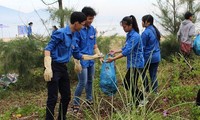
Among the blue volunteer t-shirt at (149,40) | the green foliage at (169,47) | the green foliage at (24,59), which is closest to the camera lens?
the blue volunteer t-shirt at (149,40)

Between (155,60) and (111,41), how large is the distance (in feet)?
8.06

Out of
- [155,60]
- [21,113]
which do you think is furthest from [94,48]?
[21,113]

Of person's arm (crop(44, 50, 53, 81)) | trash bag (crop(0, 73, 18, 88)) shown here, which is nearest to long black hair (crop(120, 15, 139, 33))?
person's arm (crop(44, 50, 53, 81))

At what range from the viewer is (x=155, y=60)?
16.7 feet

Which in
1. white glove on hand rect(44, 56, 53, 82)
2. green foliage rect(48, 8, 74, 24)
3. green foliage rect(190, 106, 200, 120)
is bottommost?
green foliage rect(190, 106, 200, 120)

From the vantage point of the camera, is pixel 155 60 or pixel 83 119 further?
pixel 155 60

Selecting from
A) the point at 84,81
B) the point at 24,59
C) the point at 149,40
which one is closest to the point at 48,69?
the point at 84,81

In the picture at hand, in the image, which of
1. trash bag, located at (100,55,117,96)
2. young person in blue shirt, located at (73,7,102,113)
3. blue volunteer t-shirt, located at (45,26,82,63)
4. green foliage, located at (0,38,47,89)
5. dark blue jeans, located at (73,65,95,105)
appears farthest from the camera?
green foliage, located at (0,38,47,89)

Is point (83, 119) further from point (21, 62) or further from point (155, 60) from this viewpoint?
point (21, 62)

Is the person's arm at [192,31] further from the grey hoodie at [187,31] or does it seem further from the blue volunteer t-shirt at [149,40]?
the blue volunteer t-shirt at [149,40]

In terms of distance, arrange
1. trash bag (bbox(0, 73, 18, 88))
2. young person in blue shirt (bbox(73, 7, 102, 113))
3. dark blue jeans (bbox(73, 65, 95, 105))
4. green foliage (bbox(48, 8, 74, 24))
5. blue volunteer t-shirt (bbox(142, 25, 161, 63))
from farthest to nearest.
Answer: green foliage (bbox(48, 8, 74, 24)), trash bag (bbox(0, 73, 18, 88)), blue volunteer t-shirt (bbox(142, 25, 161, 63)), dark blue jeans (bbox(73, 65, 95, 105)), young person in blue shirt (bbox(73, 7, 102, 113))

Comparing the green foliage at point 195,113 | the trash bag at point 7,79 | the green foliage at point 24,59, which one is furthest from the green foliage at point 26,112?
the green foliage at point 195,113

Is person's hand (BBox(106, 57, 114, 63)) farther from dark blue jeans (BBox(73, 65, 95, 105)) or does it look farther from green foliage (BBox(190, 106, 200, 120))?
green foliage (BBox(190, 106, 200, 120))

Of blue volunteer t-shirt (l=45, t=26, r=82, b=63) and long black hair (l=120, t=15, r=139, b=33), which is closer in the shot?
blue volunteer t-shirt (l=45, t=26, r=82, b=63)
